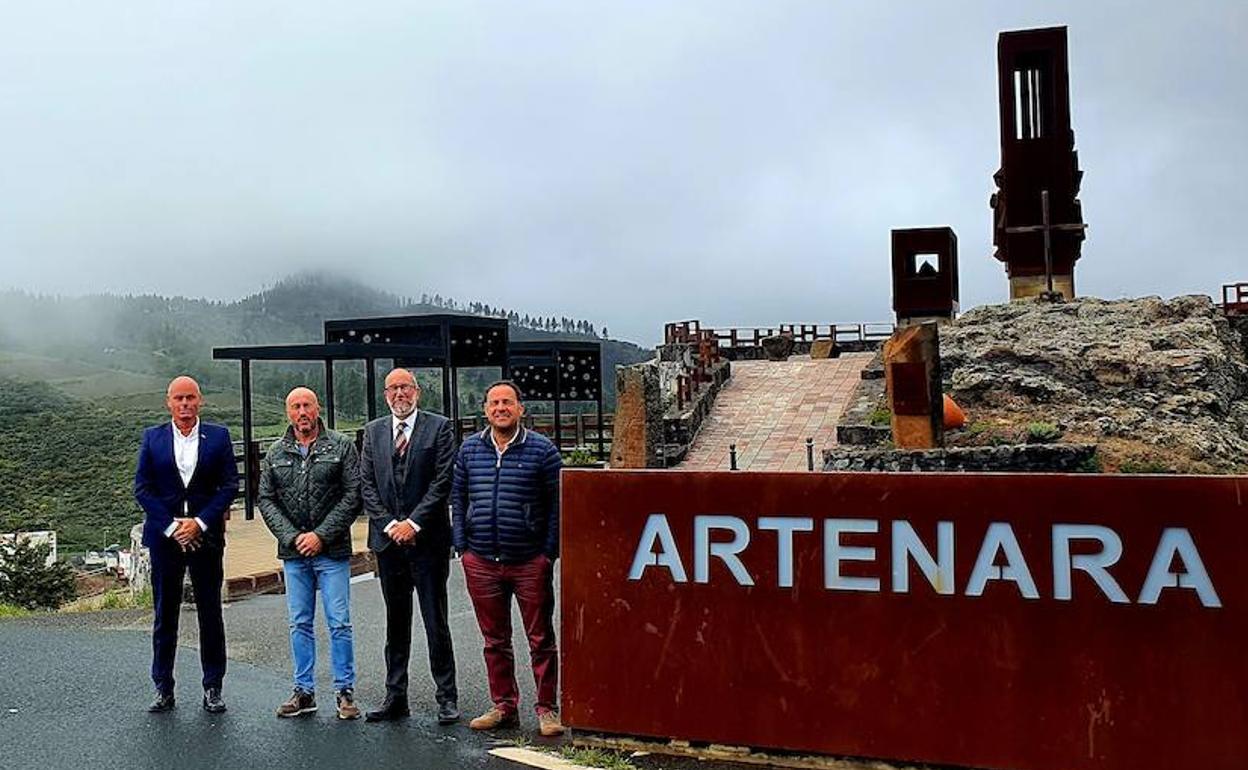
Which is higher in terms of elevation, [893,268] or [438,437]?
[893,268]

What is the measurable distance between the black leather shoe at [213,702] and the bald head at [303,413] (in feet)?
4.71

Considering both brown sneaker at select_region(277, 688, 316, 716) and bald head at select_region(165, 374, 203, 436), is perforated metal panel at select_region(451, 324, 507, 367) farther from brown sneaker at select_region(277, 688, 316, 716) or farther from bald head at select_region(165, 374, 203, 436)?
brown sneaker at select_region(277, 688, 316, 716)

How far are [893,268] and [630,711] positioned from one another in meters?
10.1

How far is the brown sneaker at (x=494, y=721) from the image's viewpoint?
5672 millimetres

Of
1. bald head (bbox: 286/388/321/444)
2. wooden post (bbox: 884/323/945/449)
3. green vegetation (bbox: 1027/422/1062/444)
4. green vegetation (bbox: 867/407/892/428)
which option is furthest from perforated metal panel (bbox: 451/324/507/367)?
bald head (bbox: 286/388/321/444)

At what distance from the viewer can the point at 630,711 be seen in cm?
525

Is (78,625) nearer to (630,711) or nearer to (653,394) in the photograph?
(630,711)

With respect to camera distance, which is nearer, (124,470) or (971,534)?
(971,534)

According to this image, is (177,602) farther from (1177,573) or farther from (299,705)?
(1177,573)

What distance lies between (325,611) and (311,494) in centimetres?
61

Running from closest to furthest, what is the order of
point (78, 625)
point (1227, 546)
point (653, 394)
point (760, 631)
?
point (1227, 546) → point (760, 631) → point (78, 625) → point (653, 394)

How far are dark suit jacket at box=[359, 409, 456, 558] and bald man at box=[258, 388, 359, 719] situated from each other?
0.17 m

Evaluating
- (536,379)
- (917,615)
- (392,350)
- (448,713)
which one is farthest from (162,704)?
(536,379)

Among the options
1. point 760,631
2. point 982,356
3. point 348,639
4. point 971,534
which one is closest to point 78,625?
point 348,639
